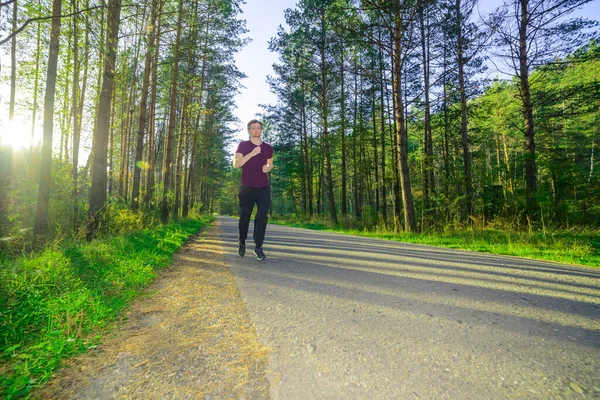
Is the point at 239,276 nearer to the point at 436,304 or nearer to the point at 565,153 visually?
the point at 436,304

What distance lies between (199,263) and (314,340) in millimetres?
2927

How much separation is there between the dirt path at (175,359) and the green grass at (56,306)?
0.39 ft

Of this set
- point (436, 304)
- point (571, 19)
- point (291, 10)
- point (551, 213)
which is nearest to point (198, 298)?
point (436, 304)

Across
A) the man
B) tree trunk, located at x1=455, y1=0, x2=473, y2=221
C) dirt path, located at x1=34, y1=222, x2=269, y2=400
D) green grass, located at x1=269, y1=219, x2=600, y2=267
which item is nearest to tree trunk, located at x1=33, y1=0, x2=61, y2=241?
the man

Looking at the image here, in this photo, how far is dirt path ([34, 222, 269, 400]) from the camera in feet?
3.85

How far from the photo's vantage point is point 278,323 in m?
1.84

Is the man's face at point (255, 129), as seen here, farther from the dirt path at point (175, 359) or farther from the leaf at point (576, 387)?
the leaf at point (576, 387)

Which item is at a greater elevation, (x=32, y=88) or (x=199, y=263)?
(x=32, y=88)

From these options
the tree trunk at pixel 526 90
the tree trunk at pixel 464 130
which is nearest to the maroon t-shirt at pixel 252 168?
the tree trunk at pixel 464 130

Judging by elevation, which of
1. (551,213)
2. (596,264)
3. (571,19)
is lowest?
(596,264)

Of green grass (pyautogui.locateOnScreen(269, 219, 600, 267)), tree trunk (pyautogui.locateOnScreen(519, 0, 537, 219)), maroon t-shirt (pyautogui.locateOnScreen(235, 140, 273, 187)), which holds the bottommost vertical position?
green grass (pyautogui.locateOnScreen(269, 219, 600, 267))

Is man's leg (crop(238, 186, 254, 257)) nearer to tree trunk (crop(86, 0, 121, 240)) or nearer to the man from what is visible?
the man

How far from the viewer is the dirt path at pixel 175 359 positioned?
3.85ft

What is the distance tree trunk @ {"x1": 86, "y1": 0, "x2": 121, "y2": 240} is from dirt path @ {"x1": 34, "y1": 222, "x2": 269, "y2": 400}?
535 centimetres
